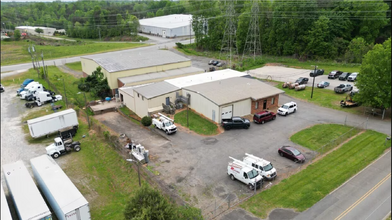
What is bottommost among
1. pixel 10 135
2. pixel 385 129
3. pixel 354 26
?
pixel 10 135

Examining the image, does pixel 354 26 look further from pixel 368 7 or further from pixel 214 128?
pixel 214 128

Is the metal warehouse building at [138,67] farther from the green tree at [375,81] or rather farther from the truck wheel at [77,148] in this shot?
the green tree at [375,81]

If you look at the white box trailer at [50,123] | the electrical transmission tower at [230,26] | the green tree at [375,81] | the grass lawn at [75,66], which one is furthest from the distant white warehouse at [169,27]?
the green tree at [375,81]

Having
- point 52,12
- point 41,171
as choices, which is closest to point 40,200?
point 41,171

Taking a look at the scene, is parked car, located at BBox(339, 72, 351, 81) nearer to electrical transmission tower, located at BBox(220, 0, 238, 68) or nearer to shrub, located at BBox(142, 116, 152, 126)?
electrical transmission tower, located at BBox(220, 0, 238, 68)

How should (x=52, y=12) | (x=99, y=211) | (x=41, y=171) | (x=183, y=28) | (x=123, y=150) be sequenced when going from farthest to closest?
(x=52, y=12) → (x=183, y=28) → (x=123, y=150) → (x=41, y=171) → (x=99, y=211)

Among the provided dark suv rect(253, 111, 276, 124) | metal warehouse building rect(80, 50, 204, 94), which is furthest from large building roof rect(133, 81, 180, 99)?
dark suv rect(253, 111, 276, 124)

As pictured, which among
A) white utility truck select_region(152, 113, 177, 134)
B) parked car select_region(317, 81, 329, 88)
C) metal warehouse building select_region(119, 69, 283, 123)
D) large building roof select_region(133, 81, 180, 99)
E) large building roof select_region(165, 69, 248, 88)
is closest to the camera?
white utility truck select_region(152, 113, 177, 134)
